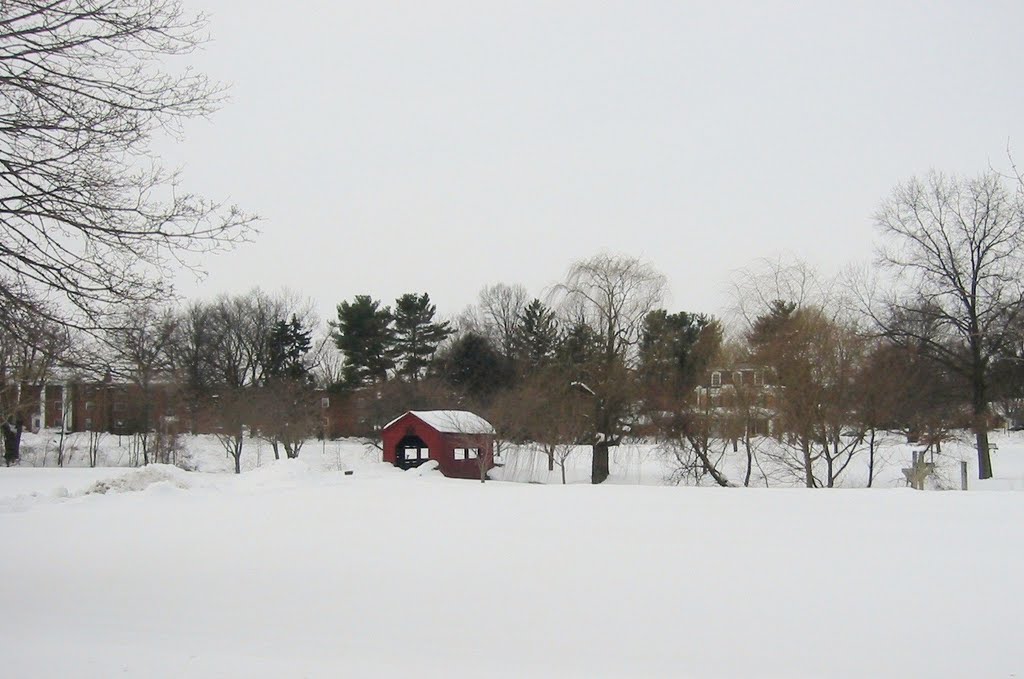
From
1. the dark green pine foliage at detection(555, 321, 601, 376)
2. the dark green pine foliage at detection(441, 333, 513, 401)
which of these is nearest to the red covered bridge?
the dark green pine foliage at detection(555, 321, 601, 376)

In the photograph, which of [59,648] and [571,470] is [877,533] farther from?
[571,470]

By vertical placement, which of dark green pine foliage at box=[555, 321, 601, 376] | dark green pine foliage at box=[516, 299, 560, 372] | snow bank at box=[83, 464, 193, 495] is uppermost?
dark green pine foliage at box=[516, 299, 560, 372]

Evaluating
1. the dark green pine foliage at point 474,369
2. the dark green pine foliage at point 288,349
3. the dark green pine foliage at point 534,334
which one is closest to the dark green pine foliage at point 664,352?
the dark green pine foliage at point 534,334

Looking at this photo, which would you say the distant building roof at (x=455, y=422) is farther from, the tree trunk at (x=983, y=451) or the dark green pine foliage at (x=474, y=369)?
the tree trunk at (x=983, y=451)

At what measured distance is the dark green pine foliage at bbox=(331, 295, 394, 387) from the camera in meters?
60.7

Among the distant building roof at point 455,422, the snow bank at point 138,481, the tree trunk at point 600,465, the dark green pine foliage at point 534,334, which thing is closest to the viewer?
the snow bank at point 138,481

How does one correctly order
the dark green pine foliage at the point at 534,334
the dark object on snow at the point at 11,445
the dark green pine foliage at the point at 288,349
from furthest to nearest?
the dark green pine foliage at the point at 288,349, the dark green pine foliage at the point at 534,334, the dark object on snow at the point at 11,445

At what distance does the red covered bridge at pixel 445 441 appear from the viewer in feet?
126

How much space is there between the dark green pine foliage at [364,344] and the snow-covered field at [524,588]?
153 ft

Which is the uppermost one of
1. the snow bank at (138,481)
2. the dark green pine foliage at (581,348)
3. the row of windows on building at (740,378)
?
the dark green pine foliage at (581,348)

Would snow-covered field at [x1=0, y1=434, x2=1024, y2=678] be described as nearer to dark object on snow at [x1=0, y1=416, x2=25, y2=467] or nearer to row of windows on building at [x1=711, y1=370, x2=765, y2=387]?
row of windows on building at [x1=711, y1=370, x2=765, y2=387]

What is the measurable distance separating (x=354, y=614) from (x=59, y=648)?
255 cm

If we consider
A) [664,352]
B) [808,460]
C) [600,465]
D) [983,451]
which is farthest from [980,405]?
[600,465]

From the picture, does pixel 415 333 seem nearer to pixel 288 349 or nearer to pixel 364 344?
pixel 364 344
